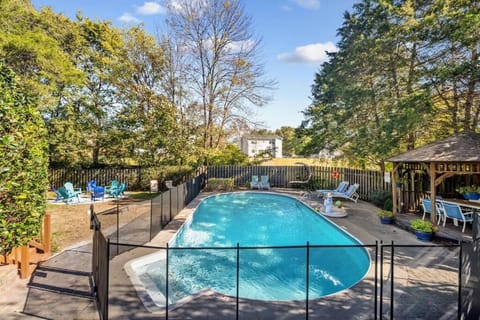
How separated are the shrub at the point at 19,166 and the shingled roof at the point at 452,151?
905 centimetres

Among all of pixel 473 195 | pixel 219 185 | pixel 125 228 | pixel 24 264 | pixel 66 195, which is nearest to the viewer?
pixel 24 264

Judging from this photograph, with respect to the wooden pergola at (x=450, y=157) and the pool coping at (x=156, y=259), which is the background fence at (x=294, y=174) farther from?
the wooden pergola at (x=450, y=157)

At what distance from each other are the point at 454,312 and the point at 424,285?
0.78 meters

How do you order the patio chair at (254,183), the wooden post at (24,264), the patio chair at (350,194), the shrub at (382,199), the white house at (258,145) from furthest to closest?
the white house at (258,145)
the patio chair at (254,183)
the patio chair at (350,194)
the shrub at (382,199)
the wooden post at (24,264)

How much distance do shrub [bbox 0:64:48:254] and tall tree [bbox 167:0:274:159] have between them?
1425 cm

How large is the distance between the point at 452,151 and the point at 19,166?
9591mm

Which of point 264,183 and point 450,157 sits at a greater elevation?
point 450,157

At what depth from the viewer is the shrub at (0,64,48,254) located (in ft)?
11.3

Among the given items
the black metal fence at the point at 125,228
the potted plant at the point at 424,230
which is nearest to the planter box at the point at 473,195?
the potted plant at the point at 424,230

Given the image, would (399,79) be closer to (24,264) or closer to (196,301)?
(196,301)

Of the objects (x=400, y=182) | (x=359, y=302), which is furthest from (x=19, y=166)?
(x=400, y=182)

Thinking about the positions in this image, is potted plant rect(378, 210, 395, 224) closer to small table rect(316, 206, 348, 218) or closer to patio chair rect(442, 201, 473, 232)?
small table rect(316, 206, 348, 218)

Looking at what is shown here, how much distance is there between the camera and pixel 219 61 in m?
18.7

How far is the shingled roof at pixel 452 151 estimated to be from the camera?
21.3 feet
